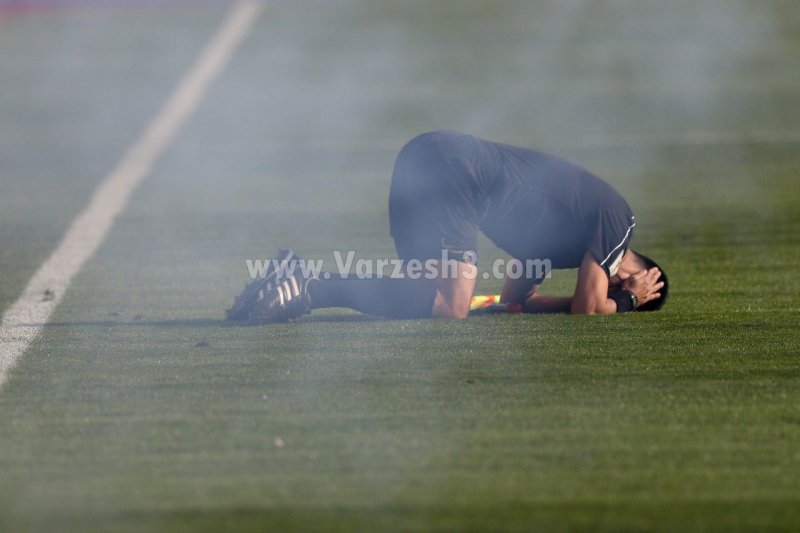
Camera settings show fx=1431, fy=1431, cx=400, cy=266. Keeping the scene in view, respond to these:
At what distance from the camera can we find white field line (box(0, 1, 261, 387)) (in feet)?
22.9

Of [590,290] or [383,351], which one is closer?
[383,351]

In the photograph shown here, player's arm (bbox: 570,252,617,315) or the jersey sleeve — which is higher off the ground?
the jersey sleeve

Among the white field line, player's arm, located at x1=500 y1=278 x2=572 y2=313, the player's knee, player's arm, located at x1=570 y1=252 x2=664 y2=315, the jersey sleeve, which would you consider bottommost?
the white field line

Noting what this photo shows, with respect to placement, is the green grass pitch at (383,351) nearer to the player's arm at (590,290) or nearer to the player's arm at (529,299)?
the player's arm at (590,290)

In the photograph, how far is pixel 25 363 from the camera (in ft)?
20.2

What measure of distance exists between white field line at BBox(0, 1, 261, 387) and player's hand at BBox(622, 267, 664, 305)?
9.52 feet

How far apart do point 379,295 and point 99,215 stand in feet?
14.9

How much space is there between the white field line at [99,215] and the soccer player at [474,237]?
114 cm

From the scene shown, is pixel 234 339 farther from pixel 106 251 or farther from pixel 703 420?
pixel 106 251

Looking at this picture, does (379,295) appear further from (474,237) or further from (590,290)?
(590,290)

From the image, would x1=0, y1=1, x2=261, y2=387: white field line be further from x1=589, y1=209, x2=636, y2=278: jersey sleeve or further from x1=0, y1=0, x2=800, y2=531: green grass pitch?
x1=589, y1=209, x2=636, y2=278: jersey sleeve

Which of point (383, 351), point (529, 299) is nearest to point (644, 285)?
point (529, 299)

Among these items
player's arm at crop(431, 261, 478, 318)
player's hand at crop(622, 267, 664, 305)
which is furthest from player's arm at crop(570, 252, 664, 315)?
player's arm at crop(431, 261, 478, 318)

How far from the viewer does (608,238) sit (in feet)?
22.9
